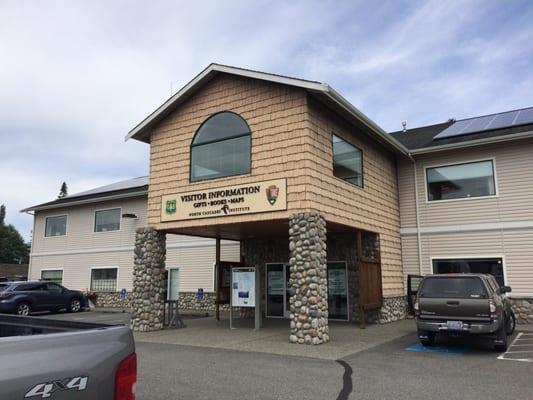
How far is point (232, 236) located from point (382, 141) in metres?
6.26

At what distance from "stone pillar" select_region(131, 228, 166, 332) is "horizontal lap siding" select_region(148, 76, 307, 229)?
0.58 m

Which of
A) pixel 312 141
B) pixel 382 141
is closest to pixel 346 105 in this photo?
pixel 312 141

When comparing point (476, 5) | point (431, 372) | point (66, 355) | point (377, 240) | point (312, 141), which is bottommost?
point (431, 372)

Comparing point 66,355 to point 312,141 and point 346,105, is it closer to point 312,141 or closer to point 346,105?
point 312,141

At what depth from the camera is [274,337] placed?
39.8 feet

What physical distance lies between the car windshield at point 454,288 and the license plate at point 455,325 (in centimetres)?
54

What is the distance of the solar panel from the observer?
53.5 feet

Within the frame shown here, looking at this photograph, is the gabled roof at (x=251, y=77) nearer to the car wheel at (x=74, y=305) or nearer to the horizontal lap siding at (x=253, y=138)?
the horizontal lap siding at (x=253, y=138)

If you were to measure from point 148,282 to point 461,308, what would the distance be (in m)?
8.67

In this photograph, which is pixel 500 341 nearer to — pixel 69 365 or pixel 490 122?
pixel 69 365

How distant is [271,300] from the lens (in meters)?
17.6

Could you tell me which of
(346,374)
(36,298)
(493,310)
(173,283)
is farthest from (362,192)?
(36,298)

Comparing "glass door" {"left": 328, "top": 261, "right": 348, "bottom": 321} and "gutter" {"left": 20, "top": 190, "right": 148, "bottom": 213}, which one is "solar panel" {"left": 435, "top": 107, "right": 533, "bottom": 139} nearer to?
"glass door" {"left": 328, "top": 261, "right": 348, "bottom": 321}

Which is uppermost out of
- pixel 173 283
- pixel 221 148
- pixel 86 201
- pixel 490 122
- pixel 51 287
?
pixel 490 122
